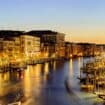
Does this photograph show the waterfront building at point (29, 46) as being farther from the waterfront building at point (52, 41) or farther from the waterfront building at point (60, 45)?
the waterfront building at point (60, 45)

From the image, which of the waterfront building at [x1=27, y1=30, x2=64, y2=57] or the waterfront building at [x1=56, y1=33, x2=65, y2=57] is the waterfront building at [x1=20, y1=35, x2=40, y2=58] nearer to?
the waterfront building at [x1=27, y1=30, x2=64, y2=57]

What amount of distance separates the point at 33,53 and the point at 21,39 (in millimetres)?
8238

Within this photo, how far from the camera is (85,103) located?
3400 centimetres

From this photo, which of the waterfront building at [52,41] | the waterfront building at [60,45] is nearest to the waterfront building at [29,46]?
the waterfront building at [52,41]

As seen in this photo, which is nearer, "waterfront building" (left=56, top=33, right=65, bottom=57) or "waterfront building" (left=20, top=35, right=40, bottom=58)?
"waterfront building" (left=20, top=35, right=40, bottom=58)

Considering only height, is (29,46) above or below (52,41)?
below

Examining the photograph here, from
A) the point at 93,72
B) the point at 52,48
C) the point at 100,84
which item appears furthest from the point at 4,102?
the point at 52,48

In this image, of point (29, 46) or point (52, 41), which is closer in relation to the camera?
point (29, 46)

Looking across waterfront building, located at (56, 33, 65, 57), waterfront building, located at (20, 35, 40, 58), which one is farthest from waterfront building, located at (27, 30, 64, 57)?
waterfront building, located at (20, 35, 40, 58)

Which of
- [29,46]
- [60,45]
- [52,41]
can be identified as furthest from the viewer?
[60,45]

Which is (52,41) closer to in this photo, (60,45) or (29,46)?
(60,45)

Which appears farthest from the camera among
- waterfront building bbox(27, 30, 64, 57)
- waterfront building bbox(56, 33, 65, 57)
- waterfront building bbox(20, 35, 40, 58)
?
waterfront building bbox(56, 33, 65, 57)

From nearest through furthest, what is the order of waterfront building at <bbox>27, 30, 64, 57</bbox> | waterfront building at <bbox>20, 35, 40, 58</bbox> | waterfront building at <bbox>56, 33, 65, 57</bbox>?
waterfront building at <bbox>20, 35, 40, 58</bbox> → waterfront building at <bbox>27, 30, 64, 57</bbox> → waterfront building at <bbox>56, 33, 65, 57</bbox>

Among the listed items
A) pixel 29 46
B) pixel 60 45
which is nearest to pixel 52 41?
pixel 60 45
